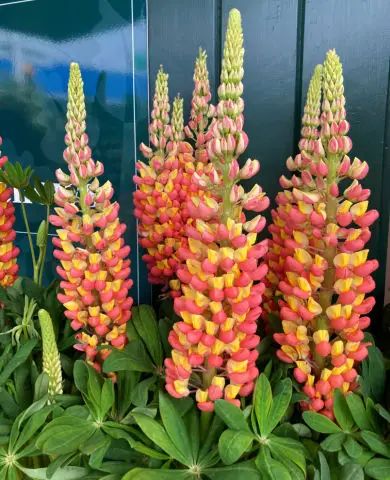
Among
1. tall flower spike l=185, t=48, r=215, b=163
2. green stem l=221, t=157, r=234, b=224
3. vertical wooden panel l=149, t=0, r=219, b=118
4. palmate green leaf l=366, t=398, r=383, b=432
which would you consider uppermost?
vertical wooden panel l=149, t=0, r=219, b=118

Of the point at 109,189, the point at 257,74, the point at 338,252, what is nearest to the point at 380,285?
the point at 338,252

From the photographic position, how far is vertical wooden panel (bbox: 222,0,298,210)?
3.27ft

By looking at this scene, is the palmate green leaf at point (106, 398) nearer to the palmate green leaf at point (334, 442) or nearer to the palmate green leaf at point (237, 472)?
the palmate green leaf at point (237, 472)

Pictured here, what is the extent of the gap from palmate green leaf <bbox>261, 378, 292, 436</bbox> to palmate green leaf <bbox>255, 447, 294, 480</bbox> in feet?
0.13

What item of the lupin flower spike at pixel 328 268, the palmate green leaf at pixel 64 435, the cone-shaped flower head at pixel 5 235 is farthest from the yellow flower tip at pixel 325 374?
the cone-shaped flower head at pixel 5 235

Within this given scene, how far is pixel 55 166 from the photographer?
1282 mm

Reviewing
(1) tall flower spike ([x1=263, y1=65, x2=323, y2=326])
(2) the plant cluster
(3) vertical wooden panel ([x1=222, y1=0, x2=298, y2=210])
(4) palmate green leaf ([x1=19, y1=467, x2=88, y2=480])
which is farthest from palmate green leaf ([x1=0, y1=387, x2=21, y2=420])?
(3) vertical wooden panel ([x1=222, y1=0, x2=298, y2=210])

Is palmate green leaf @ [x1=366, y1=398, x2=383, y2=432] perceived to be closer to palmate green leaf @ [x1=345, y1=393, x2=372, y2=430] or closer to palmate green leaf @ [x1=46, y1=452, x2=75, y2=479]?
palmate green leaf @ [x1=345, y1=393, x2=372, y2=430]

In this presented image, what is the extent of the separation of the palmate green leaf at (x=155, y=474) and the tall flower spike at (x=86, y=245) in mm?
203

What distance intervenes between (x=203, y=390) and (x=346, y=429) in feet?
0.67

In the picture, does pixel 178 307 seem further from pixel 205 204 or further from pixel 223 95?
pixel 223 95

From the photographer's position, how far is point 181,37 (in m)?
1.07

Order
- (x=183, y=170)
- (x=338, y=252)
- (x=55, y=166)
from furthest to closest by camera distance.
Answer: (x=55, y=166)
(x=183, y=170)
(x=338, y=252)

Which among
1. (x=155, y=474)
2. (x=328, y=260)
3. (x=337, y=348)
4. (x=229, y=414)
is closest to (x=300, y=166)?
(x=328, y=260)
